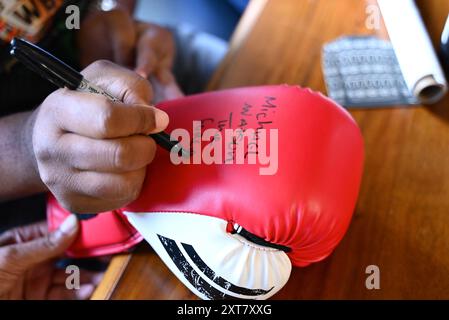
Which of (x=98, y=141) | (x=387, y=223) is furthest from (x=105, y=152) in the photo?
(x=387, y=223)

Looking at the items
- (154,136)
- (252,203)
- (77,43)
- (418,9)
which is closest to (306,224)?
(252,203)

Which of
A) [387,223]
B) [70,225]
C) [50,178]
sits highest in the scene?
[50,178]

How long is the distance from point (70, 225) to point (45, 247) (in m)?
0.05

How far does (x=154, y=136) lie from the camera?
45cm

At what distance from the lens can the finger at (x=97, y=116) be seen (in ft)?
1.27

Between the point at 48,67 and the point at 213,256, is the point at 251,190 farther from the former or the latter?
the point at 48,67

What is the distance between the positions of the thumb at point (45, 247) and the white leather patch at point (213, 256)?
0.42ft

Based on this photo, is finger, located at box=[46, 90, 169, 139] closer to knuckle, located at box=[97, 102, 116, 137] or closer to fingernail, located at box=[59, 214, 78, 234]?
knuckle, located at box=[97, 102, 116, 137]

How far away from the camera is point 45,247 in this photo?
1.94 ft

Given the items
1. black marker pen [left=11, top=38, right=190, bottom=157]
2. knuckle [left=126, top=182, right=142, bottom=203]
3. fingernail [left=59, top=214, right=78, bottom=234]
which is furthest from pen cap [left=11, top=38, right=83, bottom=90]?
fingernail [left=59, top=214, right=78, bottom=234]

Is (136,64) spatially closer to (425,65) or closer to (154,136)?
(154,136)

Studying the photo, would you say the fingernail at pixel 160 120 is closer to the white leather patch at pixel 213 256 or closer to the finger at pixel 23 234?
the white leather patch at pixel 213 256

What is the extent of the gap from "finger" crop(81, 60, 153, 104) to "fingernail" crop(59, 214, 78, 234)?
20 centimetres
